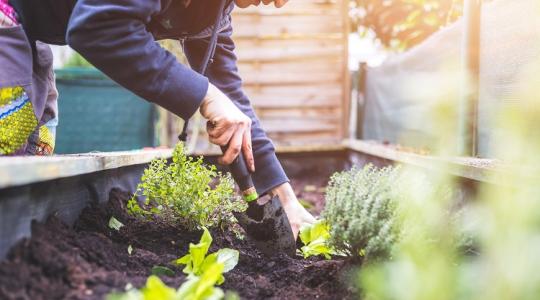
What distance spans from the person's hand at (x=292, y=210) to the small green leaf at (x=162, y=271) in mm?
656

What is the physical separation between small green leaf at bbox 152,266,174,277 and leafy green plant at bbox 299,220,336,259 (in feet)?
1.80

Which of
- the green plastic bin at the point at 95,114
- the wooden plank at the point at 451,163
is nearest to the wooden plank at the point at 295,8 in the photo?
the green plastic bin at the point at 95,114

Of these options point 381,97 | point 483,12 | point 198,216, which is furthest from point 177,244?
point 381,97

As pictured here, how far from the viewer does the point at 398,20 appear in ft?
20.7

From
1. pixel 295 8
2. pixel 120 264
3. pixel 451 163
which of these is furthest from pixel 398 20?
pixel 120 264

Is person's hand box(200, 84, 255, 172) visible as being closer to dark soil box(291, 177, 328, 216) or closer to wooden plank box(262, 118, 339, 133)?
dark soil box(291, 177, 328, 216)

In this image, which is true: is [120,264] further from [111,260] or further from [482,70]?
[482,70]

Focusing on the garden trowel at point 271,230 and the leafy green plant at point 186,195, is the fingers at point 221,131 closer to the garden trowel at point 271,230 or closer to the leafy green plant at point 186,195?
the leafy green plant at point 186,195

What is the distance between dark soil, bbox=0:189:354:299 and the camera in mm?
1042

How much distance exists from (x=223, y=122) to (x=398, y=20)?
531 centimetres

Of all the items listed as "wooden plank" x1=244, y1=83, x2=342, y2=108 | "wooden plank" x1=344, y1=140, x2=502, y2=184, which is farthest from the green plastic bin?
"wooden plank" x1=344, y1=140, x2=502, y2=184

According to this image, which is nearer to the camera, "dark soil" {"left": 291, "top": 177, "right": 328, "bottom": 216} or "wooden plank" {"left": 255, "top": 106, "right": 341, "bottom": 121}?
"dark soil" {"left": 291, "top": 177, "right": 328, "bottom": 216}

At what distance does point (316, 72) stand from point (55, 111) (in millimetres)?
3748

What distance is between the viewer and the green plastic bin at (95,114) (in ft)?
15.8
